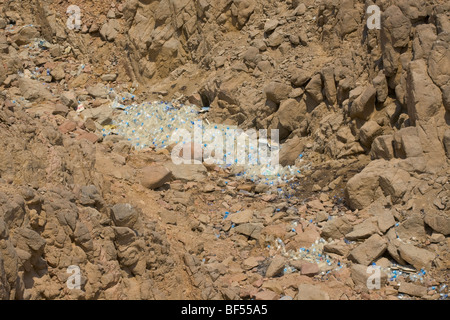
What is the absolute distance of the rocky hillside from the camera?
18.8ft

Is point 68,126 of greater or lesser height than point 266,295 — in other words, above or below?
above

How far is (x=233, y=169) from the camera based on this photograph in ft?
33.3

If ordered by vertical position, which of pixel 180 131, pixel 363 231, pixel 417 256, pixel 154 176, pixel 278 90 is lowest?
pixel 417 256

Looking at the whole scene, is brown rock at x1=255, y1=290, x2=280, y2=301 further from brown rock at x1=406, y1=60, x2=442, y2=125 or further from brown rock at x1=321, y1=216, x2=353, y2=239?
brown rock at x1=406, y1=60, x2=442, y2=125

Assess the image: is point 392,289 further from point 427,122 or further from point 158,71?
point 158,71

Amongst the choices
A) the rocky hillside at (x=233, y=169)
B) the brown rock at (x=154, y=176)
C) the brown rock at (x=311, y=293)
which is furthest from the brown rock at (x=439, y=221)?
the brown rock at (x=154, y=176)

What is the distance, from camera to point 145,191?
8.52 meters

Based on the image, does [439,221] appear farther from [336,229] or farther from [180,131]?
[180,131]

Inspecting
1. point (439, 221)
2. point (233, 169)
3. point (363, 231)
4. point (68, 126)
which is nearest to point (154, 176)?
point (233, 169)

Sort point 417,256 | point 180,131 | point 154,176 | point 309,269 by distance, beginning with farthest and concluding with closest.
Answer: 1. point 180,131
2. point 154,176
3. point 309,269
4. point 417,256

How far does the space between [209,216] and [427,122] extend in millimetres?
3480

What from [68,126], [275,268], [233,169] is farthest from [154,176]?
[275,268]

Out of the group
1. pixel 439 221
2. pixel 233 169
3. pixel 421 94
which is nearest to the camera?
pixel 439 221

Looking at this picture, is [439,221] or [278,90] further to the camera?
→ [278,90]
